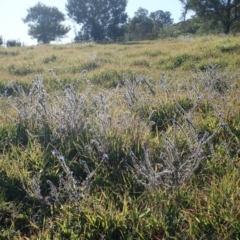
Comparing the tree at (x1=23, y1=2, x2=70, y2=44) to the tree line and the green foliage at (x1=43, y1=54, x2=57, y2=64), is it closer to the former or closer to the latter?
the tree line

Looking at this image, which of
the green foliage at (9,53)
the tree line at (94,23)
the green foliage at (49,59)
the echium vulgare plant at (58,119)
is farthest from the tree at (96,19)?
the echium vulgare plant at (58,119)

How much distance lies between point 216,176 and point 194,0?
32.2 metres

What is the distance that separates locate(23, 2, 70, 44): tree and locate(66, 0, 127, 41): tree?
4.57m

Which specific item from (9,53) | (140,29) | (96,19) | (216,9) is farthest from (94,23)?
(9,53)

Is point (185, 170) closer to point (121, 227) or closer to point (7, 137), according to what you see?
point (121, 227)

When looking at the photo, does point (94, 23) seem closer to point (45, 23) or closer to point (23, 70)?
point (45, 23)

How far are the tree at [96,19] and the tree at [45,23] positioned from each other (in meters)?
4.57

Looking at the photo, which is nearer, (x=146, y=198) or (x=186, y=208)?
(x=186, y=208)

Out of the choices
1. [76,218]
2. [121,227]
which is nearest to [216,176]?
[121,227]

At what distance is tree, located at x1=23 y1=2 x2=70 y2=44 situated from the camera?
2041 inches

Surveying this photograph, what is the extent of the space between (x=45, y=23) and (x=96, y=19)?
9.43 m

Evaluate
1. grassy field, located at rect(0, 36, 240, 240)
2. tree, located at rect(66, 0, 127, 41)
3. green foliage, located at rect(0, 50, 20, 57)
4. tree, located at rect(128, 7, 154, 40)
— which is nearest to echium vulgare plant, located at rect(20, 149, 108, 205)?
grassy field, located at rect(0, 36, 240, 240)

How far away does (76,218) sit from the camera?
2.34m

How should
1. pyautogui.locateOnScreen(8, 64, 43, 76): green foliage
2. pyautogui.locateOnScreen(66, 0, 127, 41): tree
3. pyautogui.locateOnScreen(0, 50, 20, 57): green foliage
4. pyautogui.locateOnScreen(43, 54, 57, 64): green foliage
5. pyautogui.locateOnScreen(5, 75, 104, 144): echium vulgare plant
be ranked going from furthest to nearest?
pyautogui.locateOnScreen(66, 0, 127, 41): tree < pyautogui.locateOnScreen(0, 50, 20, 57): green foliage < pyautogui.locateOnScreen(43, 54, 57, 64): green foliage < pyautogui.locateOnScreen(8, 64, 43, 76): green foliage < pyautogui.locateOnScreen(5, 75, 104, 144): echium vulgare plant
